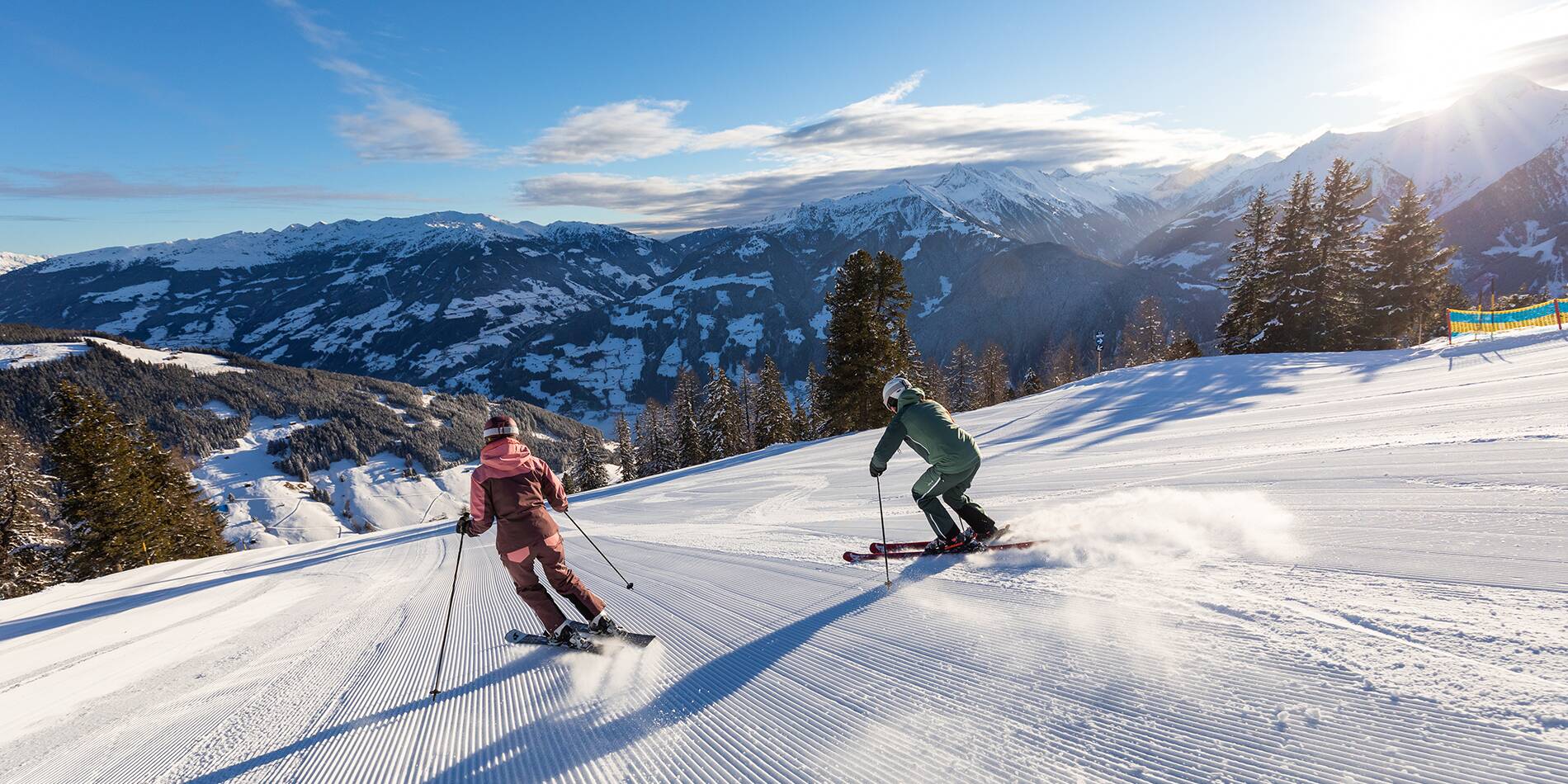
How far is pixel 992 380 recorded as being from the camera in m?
57.9

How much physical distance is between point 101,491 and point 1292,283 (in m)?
52.4

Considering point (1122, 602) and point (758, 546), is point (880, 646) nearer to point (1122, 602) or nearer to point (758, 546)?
point (1122, 602)

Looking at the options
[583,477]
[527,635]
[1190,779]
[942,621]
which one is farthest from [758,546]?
[583,477]

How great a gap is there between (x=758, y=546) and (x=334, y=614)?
526 centimetres

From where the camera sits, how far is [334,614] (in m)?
7.36

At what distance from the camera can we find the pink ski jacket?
460 cm

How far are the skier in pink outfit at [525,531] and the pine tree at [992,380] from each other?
54128 millimetres

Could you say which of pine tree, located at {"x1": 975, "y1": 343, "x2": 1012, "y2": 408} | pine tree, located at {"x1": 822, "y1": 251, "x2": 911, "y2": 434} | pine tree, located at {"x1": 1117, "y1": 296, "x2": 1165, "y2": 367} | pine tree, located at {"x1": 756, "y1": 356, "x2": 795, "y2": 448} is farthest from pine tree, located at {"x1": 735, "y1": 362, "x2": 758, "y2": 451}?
pine tree, located at {"x1": 1117, "y1": 296, "x2": 1165, "y2": 367}

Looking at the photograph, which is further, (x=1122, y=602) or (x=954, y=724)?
(x=1122, y=602)

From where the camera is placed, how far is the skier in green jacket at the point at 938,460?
5508 millimetres

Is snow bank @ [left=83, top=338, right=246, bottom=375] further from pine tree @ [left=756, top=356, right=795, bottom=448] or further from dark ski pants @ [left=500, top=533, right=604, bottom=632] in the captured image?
dark ski pants @ [left=500, top=533, right=604, bottom=632]

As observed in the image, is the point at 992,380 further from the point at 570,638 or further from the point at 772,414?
the point at 570,638

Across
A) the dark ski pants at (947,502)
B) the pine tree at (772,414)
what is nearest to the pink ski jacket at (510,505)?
the dark ski pants at (947,502)

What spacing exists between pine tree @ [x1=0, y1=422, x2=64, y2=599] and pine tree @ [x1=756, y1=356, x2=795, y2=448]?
32.6 m
